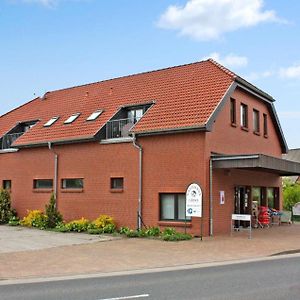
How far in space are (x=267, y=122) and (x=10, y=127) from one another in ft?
50.8

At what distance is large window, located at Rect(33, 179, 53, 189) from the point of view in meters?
26.5

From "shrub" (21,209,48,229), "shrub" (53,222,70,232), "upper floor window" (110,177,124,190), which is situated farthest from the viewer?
"shrub" (21,209,48,229)

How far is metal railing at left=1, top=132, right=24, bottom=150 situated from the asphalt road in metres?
20.5

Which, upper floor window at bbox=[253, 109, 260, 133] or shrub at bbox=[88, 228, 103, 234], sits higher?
upper floor window at bbox=[253, 109, 260, 133]

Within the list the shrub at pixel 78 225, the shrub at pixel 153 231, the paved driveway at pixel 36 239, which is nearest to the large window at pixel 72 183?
the shrub at pixel 78 225

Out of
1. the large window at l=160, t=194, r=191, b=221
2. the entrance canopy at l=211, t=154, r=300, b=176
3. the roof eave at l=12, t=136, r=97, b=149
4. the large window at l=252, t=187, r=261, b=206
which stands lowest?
the large window at l=160, t=194, r=191, b=221

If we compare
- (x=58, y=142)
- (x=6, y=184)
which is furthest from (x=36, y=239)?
(x=6, y=184)

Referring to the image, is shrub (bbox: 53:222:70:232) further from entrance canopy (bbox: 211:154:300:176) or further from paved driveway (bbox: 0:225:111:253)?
entrance canopy (bbox: 211:154:300:176)

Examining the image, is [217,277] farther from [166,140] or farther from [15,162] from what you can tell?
[15,162]

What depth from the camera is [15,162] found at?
94.4ft

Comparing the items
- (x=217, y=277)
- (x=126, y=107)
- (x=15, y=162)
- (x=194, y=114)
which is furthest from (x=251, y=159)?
(x=15, y=162)

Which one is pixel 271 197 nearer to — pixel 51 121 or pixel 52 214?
pixel 52 214

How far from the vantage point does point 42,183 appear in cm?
2705

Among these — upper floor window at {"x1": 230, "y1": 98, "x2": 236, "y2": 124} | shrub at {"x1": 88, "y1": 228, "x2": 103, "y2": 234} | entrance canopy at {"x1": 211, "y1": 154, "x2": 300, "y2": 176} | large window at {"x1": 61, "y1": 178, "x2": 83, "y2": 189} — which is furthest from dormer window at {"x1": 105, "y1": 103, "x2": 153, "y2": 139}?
entrance canopy at {"x1": 211, "y1": 154, "x2": 300, "y2": 176}
